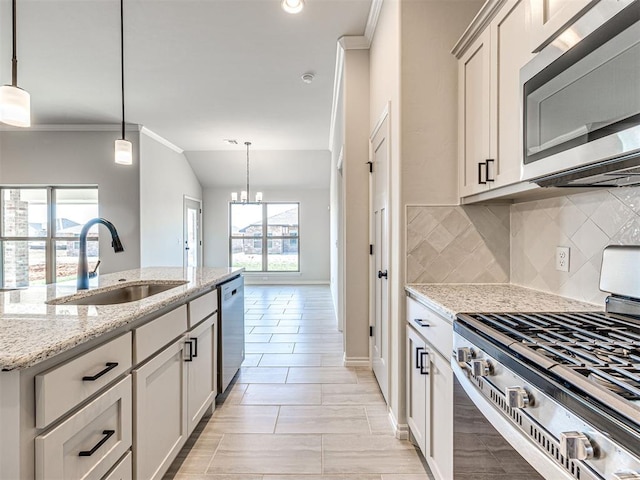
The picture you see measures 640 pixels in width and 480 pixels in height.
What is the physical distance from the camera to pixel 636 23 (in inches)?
33.2

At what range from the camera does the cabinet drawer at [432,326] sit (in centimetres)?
138

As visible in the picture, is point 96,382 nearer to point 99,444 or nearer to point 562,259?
point 99,444

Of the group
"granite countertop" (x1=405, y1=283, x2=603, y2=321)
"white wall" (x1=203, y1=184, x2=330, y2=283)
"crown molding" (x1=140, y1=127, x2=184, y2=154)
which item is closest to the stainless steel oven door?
"granite countertop" (x1=405, y1=283, x2=603, y2=321)

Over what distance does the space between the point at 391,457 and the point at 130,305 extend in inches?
61.0

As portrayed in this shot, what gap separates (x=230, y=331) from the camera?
8.70 feet

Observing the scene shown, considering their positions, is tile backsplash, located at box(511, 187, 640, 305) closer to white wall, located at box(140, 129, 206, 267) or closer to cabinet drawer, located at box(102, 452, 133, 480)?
cabinet drawer, located at box(102, 452, 133, 480)

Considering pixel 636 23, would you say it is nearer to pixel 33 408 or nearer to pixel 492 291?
pixel 492 291

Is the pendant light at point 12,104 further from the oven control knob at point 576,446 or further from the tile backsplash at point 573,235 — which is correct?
the tile backsplash at point 573,235

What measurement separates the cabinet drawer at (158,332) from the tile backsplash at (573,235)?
1844 millimetres

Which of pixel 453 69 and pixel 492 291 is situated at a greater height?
pixel 453 69

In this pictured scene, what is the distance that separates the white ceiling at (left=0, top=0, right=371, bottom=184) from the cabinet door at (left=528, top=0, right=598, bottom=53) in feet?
5.70

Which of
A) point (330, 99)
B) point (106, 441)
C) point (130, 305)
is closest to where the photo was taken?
point (106, 441)

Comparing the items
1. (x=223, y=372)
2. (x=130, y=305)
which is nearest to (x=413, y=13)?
(x=130, y=305)

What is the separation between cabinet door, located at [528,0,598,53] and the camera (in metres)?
1.05
